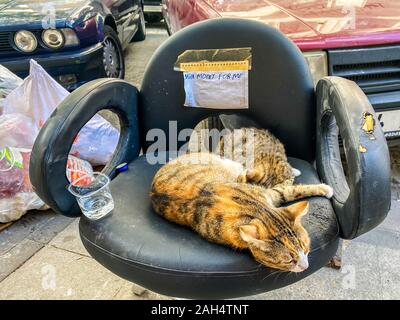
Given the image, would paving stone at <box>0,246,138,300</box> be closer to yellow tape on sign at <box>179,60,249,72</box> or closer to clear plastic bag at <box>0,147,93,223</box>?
clear plastic bag at <box>0,147,93,223</box>

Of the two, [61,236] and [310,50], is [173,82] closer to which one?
[310,50]

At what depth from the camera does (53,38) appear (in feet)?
7.54

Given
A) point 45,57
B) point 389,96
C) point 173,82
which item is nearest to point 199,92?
point 173,82

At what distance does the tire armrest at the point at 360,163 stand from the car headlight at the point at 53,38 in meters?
1.93

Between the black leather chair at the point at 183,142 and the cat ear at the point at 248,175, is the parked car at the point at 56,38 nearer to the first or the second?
the black leather chair at the point at 183,142

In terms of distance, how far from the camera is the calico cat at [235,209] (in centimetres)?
91

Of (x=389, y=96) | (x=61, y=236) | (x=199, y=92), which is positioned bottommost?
(x=61, y=236)

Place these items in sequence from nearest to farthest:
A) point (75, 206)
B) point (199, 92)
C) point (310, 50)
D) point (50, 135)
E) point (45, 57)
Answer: point (50, 135) < point (75, 206) < point (199, 92) < point (310, 50) < point (45, 57)

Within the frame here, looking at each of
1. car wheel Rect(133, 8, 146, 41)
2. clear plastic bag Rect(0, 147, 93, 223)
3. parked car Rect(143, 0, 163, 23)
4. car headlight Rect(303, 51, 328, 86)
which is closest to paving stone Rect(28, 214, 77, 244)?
clear plastic bag Rect(0, 147, 93, 223)

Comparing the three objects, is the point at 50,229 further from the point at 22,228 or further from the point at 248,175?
the point at 248,175

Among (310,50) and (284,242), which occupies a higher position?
(310,50)

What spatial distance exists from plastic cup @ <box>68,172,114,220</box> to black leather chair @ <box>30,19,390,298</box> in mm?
25

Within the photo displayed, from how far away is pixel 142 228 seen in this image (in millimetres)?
1021

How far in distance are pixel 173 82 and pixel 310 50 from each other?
0.63m
